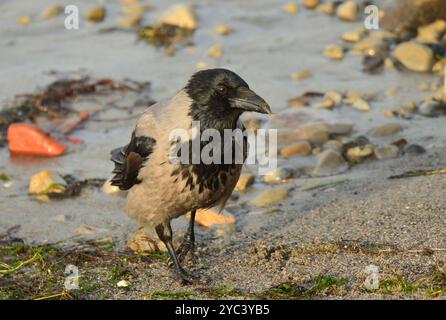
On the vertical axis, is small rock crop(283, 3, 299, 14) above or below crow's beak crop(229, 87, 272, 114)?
below

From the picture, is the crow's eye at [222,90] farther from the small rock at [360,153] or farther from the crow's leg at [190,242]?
the small rock at [360,153]

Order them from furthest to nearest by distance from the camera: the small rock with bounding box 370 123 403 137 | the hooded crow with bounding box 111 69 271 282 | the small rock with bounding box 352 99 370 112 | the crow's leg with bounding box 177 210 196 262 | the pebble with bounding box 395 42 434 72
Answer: the pebble with bounding box 395 42 434 72 < the small rock with bounding box 352 99 370 112 < the small rock with bounding box 370 123 403 137 < the crow's leg with bounding box 177 210 196 262 < the hooded crow with bounding box 111 69 271 282

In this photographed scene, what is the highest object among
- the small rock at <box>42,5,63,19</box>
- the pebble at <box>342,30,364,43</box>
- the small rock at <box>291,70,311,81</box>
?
the small rock at <box>42,5,63,19</box>

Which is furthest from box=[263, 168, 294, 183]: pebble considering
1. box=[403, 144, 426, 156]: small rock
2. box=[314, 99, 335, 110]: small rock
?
box=[314, 99, 335, 110]: small rock

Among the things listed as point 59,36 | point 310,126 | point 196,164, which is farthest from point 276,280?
point 59,36

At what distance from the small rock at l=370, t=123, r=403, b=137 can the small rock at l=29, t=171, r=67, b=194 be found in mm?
2835

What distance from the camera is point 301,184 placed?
7340 millimetres

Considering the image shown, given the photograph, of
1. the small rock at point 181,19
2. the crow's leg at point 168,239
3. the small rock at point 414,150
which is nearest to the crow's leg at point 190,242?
the crow's leg at point 168,239

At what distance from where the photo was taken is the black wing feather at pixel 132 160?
5.57 meters

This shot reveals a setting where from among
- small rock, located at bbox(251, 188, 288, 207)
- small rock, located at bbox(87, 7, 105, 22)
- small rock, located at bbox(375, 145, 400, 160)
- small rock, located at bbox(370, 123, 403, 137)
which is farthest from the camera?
small rock, located at bbox(87, 7, 105, 22)

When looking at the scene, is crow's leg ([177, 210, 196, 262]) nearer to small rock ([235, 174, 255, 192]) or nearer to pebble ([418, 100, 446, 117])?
small rock ([235, 174, 255, 192])

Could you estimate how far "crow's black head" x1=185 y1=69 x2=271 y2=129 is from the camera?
5434 millimetres

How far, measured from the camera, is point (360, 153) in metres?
7.71

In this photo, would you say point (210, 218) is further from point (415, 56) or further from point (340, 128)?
point (415, 56)
